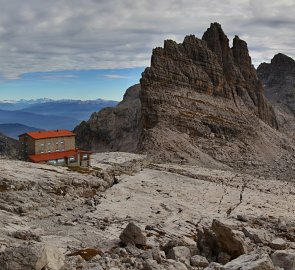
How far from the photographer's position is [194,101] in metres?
150

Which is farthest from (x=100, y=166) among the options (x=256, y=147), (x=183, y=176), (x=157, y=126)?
(x=256, y=147)

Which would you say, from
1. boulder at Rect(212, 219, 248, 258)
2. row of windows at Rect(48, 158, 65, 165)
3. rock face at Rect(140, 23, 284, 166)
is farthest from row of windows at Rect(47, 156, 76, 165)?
boulder at Rect(212, 219, 248, 258)

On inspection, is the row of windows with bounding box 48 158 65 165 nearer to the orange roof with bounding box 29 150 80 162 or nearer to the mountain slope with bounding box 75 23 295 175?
the orange roof with bounding box 29 150 80 162

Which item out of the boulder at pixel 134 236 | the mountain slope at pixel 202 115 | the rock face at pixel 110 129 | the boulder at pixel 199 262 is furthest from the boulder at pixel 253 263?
the rock face at pixel 110 129

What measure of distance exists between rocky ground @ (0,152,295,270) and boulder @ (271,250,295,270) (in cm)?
7

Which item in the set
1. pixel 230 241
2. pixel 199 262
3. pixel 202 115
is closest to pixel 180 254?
pixel 199 262

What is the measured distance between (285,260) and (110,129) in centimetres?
15716

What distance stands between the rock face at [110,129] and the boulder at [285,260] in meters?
140

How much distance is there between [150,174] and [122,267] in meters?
67.2

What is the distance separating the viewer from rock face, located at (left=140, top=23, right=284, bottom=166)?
451 ft

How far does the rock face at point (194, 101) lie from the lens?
5408 inches

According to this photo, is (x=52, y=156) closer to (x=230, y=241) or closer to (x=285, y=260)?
(x=230, y=241)

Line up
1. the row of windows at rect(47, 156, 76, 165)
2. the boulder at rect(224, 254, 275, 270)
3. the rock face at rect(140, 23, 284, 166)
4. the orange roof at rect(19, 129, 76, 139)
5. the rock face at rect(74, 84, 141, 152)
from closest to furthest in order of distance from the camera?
the boulder at rect(224, 254, 275, 270), the row of windows at rect(47, 156, 76, 165), the orange roof at rect(19, 129, 76, 139), the rock face at rect(140, 23, 284, 166), the rock face at rect(74, 84, 141, 152)

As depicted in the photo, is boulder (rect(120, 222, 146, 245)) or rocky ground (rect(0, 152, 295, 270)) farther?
boulder (rect(120, 222, 146, 245))
